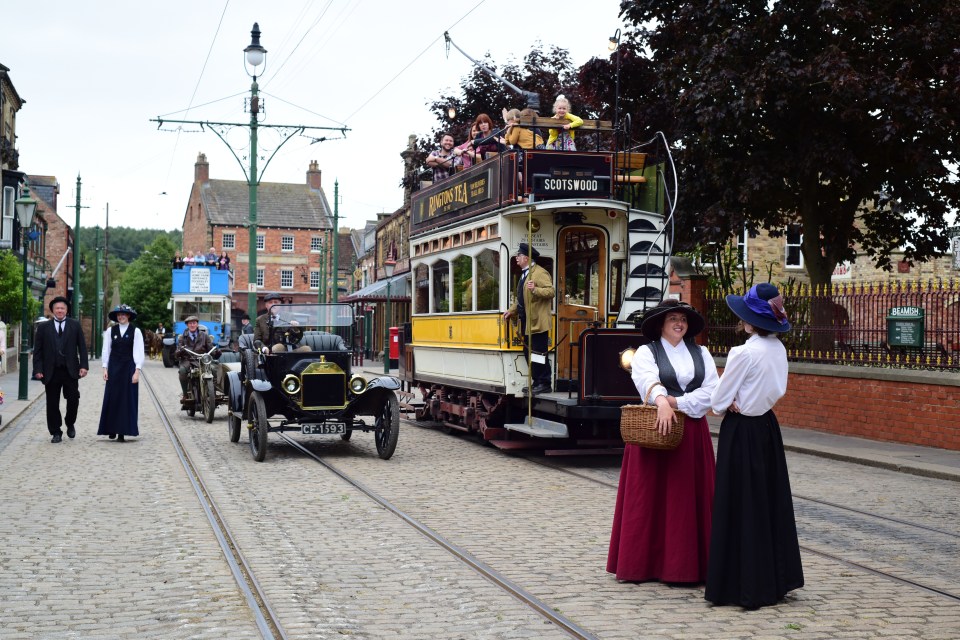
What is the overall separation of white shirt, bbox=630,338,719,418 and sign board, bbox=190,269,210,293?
1462 inches

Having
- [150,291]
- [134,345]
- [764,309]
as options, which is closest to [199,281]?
[134,345]

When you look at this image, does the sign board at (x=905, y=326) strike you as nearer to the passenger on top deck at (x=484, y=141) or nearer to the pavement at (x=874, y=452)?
the pavement at (x=874, y=452)

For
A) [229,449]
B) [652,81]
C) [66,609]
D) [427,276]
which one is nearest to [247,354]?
[229,449]

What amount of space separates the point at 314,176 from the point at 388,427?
7739cm

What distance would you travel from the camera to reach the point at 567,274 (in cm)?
1338

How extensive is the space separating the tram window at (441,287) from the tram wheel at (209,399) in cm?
391

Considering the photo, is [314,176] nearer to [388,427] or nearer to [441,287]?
[441,287]

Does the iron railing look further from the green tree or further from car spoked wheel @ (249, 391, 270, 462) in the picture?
the green tree

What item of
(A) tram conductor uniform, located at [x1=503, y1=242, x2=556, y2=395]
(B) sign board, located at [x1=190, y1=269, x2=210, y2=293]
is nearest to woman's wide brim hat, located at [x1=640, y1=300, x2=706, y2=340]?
(A) tram conductor uniform, located at [x1=503, y1=242, x2=556, y2=395]

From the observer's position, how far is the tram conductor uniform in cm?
1226

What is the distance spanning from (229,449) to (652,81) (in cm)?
1358

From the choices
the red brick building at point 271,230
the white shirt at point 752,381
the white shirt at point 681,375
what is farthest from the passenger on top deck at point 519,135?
the red brick building at point 271,230

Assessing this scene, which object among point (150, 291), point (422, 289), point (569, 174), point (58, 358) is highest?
point (150, 291)

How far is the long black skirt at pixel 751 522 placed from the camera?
594 cm
